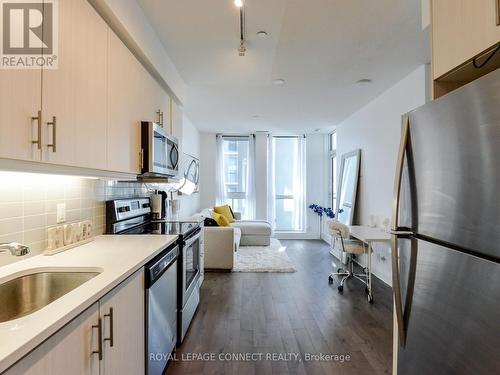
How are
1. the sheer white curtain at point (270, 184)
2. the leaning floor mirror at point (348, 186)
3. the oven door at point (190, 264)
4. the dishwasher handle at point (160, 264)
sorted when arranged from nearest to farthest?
the dishwasher handle at point (160, 264) < the oven door at point (190, 264) < the leaning floor mirror at point (348, 186) < the sheer white curtain at point (270, 184)

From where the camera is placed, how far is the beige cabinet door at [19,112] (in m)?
0.93

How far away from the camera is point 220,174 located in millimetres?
6832

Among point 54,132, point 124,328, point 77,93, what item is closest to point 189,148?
point 77,93

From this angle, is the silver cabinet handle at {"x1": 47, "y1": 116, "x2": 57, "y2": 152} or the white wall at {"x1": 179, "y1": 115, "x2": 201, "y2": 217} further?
the white wall at {"x1": 179, "y1": 115, "x2": 201, "y2": 217}

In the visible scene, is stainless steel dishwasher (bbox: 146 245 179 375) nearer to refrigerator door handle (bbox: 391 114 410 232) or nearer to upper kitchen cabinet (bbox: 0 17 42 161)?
upper kitchen cabinet (bbox: 0 17 42 161)

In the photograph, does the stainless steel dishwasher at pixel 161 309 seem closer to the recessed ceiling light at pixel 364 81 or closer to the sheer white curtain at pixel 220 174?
the recessed ceiling light at pixel 364 81

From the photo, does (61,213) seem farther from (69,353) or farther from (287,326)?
(287,326)

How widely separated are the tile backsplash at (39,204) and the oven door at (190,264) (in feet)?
2.25

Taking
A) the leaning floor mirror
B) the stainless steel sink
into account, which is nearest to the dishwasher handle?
the stainless steel sink

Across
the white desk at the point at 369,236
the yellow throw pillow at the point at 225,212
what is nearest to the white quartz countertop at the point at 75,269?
the white desk at the point at 369,236

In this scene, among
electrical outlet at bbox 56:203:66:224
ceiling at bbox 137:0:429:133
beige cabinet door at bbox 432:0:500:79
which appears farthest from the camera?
ceiling at bbox 137:0:429:133

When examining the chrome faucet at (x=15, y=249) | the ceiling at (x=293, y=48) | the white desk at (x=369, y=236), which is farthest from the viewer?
the white desk at (x=369, y=236)

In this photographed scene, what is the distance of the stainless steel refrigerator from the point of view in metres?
0.77

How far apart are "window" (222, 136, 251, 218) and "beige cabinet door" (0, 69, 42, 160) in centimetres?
587
